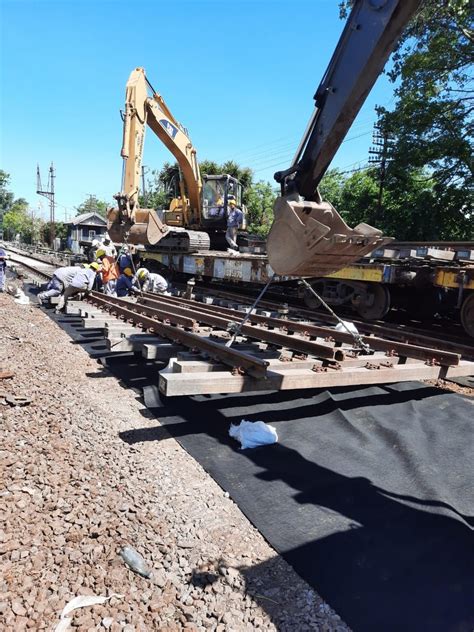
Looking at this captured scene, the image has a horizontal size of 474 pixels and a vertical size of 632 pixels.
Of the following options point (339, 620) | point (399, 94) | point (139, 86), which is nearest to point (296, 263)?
point (339, 620)

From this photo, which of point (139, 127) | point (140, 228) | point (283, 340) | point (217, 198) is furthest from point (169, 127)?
point (283, 340)

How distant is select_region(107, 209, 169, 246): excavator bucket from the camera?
11867mm

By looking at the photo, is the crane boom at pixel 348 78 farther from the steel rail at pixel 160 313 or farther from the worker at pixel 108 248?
the worker at pixel 108 248

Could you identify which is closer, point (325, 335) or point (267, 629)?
point (267, 629)

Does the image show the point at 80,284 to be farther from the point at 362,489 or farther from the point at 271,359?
the point at 362,489

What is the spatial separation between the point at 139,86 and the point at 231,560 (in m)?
12.6

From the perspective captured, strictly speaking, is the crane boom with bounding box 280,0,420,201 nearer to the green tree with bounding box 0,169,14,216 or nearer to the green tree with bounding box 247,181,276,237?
the green tree with bounding box 247,181,276,237

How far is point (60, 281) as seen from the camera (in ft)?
34.1

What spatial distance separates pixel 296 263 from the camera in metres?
3.67

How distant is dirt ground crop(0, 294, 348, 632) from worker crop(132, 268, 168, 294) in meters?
6.36

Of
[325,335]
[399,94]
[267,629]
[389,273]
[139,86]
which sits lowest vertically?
[267,629]

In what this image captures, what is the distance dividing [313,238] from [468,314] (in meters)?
5.29

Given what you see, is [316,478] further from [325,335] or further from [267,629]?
[325,335]

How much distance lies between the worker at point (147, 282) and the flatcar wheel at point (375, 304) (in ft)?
15.8
